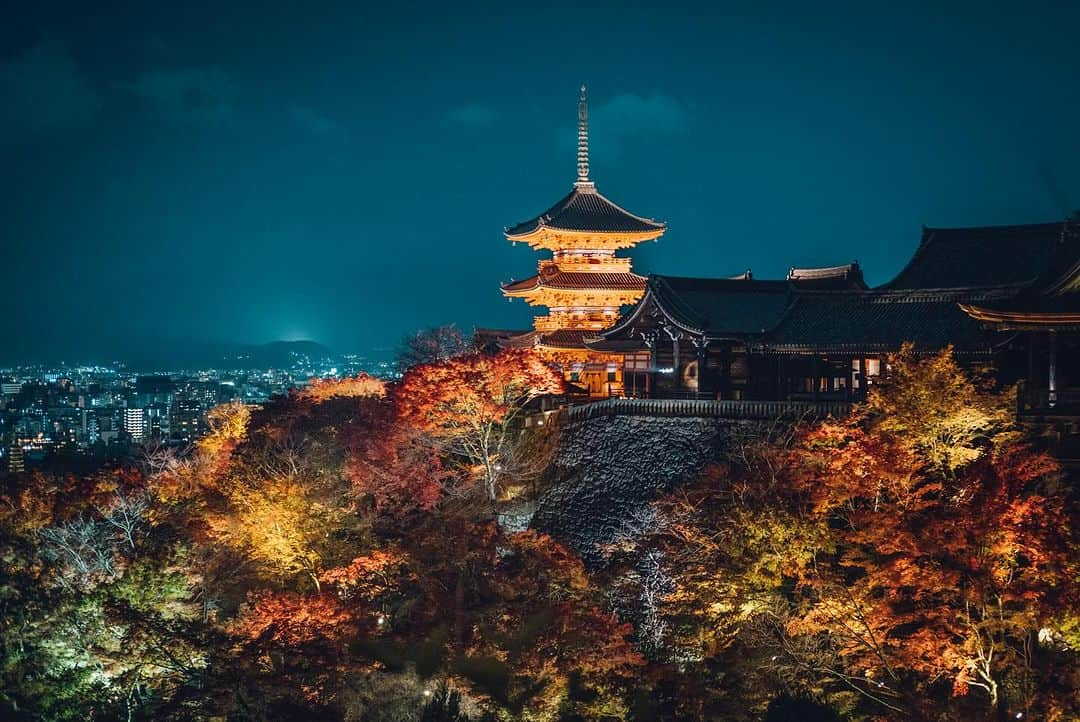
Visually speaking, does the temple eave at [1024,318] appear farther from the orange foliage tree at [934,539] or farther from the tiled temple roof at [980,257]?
the tiled temple roof at [980,257]

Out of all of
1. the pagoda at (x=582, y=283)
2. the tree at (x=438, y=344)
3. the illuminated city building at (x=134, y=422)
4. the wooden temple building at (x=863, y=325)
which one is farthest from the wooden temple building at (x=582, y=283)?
the illuminated city building at (x=134, y=422)

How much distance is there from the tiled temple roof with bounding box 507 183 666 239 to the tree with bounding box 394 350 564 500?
12095mm

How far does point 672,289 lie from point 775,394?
16.3ft

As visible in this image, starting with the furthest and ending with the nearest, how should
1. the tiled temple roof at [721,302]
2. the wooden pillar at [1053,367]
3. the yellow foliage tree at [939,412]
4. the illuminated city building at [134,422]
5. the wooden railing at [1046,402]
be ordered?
the illuminated city building at [134,422] < the tiled temple roof at [721,302] < the wooden pillar at [1053,367] < the wooden railing at [1046,402] < the yellow foliage tree at [939,412]

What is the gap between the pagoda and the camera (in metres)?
41.8

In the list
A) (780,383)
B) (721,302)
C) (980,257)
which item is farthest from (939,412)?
(721,302)

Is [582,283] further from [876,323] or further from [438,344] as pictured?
[438,344]

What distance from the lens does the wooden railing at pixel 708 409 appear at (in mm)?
27734

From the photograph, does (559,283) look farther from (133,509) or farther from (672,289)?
(133,509)

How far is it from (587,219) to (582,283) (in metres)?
3.09

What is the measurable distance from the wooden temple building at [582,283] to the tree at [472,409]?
9.37 meters

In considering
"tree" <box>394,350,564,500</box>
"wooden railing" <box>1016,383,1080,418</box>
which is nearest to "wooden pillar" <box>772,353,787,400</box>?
"tree" <box>394,350,564,500</box>

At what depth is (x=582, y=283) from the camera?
4291 cm

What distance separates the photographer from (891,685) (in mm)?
21625
